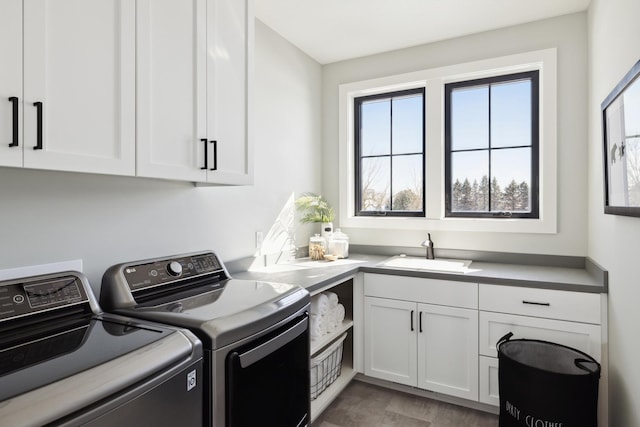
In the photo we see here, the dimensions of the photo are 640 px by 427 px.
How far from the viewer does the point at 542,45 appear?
2.48 meters

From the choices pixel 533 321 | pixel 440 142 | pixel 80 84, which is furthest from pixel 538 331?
pixel 80 84

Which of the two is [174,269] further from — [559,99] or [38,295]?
[559,99]

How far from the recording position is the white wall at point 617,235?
4.69 ft

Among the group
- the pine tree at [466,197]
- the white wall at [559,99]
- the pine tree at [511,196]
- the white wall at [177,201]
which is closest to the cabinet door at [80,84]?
the white wall at [177,201]

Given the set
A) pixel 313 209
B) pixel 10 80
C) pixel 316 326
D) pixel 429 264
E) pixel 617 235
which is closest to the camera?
pixel 10 80

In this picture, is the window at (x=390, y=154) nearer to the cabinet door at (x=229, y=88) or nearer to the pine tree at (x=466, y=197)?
the pine tree at (x=466, y=197)

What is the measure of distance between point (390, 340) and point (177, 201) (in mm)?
1555

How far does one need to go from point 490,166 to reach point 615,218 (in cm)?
109

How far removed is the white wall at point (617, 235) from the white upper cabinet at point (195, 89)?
1588mm

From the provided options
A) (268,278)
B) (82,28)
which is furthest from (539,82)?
(82,28)

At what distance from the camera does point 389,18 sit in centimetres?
244

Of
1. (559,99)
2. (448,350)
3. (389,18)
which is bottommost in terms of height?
(448,350)

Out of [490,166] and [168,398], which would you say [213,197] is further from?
[490,166]

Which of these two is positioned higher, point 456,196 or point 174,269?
point 456,196
